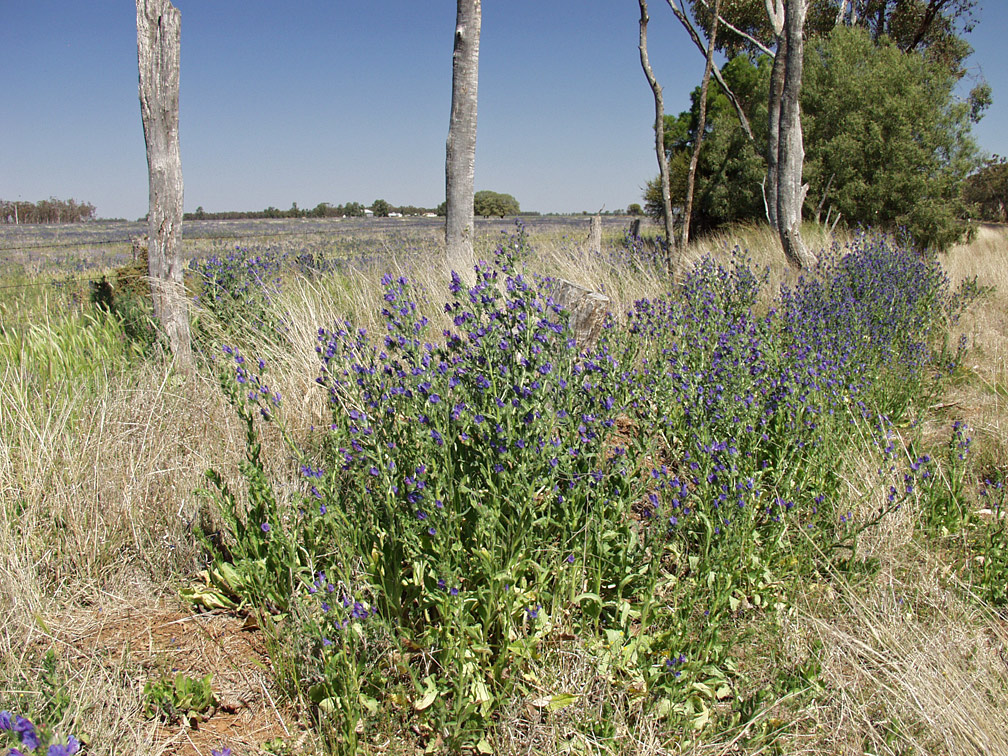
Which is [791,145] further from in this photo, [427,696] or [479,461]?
[427,696]

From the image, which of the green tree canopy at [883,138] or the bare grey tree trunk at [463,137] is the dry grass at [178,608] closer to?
the bare grey tree trunk at [463,137]

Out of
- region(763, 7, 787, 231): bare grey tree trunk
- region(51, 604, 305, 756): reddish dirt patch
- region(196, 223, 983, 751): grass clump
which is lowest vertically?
region(51, 604, 305, 756): reddish dirt patch

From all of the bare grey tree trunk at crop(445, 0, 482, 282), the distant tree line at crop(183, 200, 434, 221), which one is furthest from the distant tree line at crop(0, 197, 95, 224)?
the bare grey tree trunk at crop(445, 0, 482, 282)

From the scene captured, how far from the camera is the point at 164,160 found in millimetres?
4461

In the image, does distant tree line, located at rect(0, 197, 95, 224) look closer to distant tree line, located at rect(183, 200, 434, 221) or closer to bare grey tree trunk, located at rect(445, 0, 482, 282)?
distant tree line, located at rect(183, 200, 434, 221)

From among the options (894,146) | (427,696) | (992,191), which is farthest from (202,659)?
(992,191)

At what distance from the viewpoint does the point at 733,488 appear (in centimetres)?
228

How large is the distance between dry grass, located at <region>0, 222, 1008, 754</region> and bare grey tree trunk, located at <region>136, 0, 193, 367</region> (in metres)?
0.76

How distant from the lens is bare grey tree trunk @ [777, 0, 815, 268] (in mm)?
8359

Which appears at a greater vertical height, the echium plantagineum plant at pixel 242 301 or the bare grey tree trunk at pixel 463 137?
the bare grey tree trunk at pixel 463 137

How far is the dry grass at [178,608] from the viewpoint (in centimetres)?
190

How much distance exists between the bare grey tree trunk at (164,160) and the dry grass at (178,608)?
76cm

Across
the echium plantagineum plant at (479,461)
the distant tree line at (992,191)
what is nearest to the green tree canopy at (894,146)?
the echium plantagineum plant at (479,461)

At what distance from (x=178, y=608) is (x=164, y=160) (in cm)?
336
